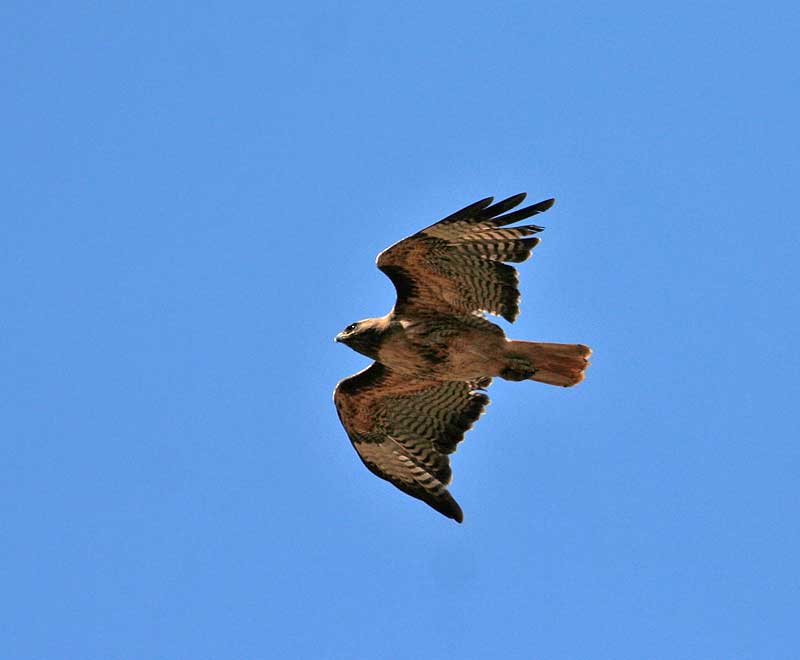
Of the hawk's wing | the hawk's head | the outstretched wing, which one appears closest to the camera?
the outstretched wing

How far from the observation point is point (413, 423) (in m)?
15.7

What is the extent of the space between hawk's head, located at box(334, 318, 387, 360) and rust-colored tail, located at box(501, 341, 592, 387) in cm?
144

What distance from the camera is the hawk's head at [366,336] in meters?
14.5

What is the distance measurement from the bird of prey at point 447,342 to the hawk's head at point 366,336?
11 millimetres

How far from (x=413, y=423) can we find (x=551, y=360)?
2.23 meters

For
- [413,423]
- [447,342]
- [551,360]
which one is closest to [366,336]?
[447,342]

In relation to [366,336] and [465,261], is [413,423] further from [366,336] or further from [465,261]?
[465,261]

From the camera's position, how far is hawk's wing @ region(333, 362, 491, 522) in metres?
15.4

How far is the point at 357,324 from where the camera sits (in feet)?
48.3

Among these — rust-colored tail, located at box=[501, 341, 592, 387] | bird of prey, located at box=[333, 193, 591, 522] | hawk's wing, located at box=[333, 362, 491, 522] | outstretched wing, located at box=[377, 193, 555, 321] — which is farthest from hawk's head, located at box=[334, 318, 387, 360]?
rust-colored tail, located at box=[501, 341, 592, 387]

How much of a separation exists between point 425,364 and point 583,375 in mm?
1736

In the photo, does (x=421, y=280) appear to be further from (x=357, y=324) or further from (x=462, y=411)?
(x=462, y=411)

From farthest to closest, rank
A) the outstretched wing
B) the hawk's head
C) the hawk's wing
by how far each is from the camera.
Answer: the hawk's wing → the hawk's head → the outstretched wing

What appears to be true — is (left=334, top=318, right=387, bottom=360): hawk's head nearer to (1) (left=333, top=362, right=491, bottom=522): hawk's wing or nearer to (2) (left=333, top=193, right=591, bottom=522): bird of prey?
(2) (left=333, top=193, right=591, bottom=522): bird of prey
